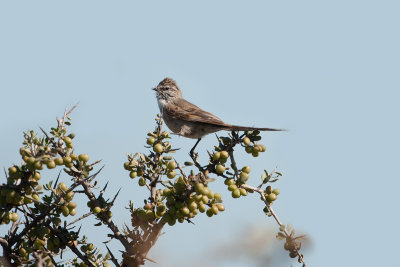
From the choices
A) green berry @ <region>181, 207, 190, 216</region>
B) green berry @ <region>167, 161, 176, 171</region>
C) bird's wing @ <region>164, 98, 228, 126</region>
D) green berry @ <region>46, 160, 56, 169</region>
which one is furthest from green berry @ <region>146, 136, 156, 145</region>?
bird's wing @ <region>164, 98, 228, 126</region>

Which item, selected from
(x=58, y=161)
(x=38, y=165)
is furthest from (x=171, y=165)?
(x=38, y=165)

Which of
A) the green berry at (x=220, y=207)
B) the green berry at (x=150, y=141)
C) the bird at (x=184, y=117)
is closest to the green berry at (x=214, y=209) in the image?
the green berry at (x=220, y=207)

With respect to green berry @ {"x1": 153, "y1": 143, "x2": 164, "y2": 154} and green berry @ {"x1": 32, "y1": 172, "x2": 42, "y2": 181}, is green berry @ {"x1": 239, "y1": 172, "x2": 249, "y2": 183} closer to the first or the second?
green berry @ {"x1": 153, "y1": 143, "x2": 164, "y2": 154}

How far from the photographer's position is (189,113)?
35.7 feet

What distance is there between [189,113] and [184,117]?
0.15m

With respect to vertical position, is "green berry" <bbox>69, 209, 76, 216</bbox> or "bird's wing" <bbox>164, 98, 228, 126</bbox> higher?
"bird's wing" <bbox>164, 98, 228, 126</bbox>

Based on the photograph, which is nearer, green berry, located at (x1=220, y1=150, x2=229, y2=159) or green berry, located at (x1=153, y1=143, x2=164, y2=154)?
green berry, located at (x1=220, y1=150, x2=229, y2=159)

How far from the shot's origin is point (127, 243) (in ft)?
16.9

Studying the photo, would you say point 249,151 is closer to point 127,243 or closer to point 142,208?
point 142,208

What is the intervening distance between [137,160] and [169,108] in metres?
6.11

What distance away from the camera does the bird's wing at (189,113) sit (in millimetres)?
9859

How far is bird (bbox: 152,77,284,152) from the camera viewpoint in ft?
32.7

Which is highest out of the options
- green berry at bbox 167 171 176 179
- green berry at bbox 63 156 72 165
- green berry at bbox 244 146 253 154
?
green berry at bbox 244 146 253 154

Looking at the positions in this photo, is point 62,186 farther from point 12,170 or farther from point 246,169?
point 246,169
